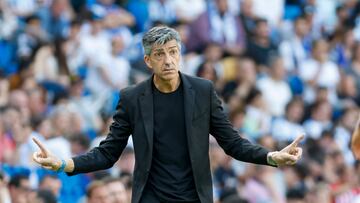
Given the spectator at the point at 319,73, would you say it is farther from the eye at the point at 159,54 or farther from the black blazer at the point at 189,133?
the eye at the point at 159,54

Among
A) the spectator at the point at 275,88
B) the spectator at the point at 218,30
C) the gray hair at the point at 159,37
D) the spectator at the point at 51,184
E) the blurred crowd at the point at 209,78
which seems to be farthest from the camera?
the spectator at the point at 218,30

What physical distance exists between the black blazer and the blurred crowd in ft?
8.36

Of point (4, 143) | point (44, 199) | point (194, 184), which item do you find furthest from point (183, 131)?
point (4, 143)

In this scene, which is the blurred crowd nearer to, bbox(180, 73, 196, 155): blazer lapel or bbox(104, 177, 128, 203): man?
bbox(104, 177, 128, 203): man

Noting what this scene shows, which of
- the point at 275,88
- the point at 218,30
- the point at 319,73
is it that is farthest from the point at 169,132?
the point at 319,73

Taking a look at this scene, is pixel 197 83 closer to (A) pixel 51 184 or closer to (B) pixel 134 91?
(B) pixel 134 91

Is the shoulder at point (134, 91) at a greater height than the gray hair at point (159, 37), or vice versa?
the gray hair at point (159, 37)

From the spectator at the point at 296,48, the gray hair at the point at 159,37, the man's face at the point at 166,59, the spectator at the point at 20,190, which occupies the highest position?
the gray hair at the point at 159,37

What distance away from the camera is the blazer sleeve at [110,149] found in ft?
28.8

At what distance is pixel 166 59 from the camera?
864 centimetres

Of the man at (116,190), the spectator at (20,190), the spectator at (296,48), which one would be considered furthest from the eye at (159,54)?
the spectator at (296,48)

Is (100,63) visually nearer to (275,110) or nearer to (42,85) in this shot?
(42,85)

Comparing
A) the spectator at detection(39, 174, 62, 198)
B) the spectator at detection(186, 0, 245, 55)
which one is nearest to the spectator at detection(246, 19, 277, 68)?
the spectator at detection(186, 0, 245, 55)

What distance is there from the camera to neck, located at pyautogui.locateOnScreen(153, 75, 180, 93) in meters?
8.76
